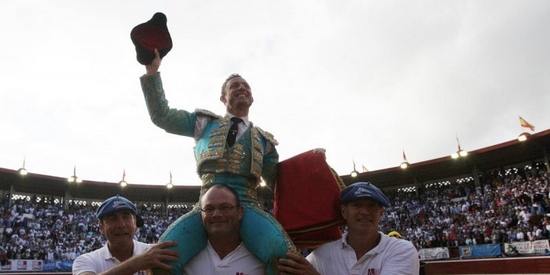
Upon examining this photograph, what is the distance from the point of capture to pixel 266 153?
3.30m

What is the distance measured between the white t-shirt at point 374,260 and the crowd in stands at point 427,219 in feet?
40.4

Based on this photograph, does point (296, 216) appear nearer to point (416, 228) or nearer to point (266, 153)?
point (266, 153)

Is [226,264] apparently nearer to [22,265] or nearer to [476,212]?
[22,265]

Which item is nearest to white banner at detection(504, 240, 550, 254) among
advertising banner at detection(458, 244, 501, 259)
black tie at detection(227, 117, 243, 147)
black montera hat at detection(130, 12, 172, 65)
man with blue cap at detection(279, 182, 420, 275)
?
advertising banner at detection(458, 244, 501, 259)

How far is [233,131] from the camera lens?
10.1 feet

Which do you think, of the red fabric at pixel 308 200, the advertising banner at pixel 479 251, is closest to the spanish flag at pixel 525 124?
the advertising banner at pixel 479 251

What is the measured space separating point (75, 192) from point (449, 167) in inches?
758

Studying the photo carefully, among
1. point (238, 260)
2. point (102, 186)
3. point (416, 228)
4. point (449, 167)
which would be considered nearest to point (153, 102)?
point (238, 260)

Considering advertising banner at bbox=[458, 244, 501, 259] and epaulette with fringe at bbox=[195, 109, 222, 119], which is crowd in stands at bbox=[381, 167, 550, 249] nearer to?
advertising banner at bbox=[458, 244, 501, 259]

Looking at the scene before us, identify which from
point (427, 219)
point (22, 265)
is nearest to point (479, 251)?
point (427, 219)

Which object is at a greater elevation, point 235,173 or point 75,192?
point 75,192

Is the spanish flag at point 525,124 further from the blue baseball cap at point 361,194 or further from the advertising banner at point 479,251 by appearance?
the blue baseball cap at point 361,194

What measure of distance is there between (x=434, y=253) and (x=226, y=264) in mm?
15035

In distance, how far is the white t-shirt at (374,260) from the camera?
2.79 m
